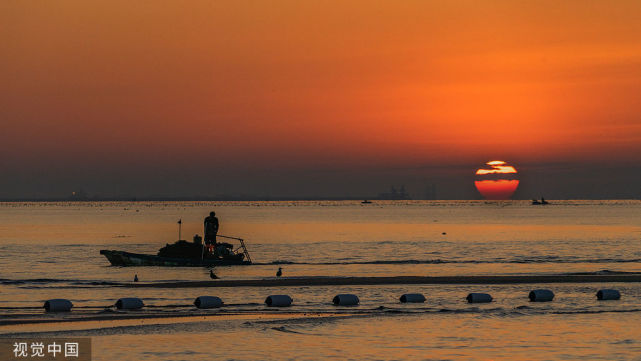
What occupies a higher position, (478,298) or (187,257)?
(187,257)

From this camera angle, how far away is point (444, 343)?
96.8ft

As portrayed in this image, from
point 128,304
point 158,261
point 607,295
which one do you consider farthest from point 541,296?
point 158,261

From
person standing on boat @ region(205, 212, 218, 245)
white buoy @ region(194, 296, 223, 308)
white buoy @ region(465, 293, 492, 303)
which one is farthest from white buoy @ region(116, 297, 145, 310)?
person standing on boat @ region(205, 212, 218, 245)

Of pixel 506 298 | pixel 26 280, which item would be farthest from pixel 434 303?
pixel 26 280

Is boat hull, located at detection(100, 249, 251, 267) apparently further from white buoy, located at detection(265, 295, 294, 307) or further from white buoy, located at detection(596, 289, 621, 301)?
white buoy, located at detection(596, 289, 621, 301)

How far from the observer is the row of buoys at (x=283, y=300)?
118 feet

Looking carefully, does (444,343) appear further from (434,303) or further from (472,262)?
(472,262)

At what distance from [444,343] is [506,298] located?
1386cm

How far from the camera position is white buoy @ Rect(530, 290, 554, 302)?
40.9 metres

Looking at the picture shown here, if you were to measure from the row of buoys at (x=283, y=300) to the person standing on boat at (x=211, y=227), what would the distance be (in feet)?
61.7

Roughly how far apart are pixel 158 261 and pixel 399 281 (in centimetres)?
1972

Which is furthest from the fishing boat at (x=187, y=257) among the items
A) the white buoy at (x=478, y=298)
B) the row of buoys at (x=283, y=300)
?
the white buoy at (x=478, y=298)

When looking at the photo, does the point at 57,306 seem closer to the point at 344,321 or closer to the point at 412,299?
the point at 344,321

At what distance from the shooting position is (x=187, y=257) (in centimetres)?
6322
